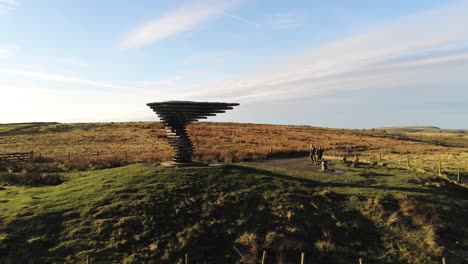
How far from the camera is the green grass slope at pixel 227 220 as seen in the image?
17766mm

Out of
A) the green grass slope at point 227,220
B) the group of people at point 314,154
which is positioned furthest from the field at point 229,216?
the group of people at point 314,154

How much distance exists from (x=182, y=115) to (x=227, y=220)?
11401mm

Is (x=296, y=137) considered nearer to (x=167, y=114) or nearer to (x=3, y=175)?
(x=167, y=114)

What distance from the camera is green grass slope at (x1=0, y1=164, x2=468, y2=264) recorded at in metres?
17.8

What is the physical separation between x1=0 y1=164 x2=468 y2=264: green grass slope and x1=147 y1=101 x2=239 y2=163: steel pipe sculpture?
10.8ft

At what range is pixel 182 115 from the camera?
1158 inches

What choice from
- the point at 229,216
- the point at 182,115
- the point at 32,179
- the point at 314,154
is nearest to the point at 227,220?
the point at 229,216

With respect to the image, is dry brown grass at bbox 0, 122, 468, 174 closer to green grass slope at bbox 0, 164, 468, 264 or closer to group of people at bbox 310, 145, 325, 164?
group of people at bbox 310, 145, 325, 164

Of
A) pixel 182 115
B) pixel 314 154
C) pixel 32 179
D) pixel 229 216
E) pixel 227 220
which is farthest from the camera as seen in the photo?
pixel 314 154

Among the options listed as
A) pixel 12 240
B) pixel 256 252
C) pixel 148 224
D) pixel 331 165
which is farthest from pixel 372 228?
pixel 12 240

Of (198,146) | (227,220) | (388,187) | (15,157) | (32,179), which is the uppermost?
(198,146)

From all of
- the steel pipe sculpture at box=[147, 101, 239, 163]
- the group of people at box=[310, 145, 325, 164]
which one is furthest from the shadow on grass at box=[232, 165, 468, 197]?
the group of people at box=[310, 145, 325, 164]

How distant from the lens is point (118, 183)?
2486cm

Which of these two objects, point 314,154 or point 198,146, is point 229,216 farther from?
point 198,146
